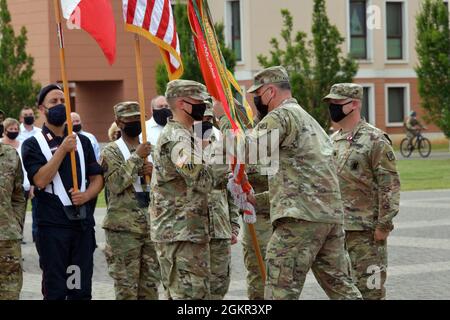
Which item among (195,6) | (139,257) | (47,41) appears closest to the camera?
(195,6)

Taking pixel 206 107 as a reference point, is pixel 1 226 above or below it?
below

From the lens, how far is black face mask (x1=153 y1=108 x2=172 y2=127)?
11.9 meters

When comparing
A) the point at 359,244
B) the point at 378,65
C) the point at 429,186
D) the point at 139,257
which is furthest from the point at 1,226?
the point at 378,65

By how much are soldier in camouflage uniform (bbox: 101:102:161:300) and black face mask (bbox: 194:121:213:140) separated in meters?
0.55

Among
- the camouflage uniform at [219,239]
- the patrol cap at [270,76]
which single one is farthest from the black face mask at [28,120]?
the patrol cap at [270,76]

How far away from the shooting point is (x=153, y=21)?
10367 mm

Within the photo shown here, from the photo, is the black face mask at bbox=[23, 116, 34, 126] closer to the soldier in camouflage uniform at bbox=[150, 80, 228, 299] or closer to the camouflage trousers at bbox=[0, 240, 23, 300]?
the camouflage trousers at bbox=[0, 240, 23, 300]

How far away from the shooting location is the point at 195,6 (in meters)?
9.31

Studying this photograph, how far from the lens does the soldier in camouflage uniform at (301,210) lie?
8148 mm

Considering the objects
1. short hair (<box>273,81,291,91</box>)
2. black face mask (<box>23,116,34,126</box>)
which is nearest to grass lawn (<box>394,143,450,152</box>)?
black face mask (<box>23,116,34,126</box>)

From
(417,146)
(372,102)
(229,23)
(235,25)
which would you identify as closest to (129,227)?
(417,146)

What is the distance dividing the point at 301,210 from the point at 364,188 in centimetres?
171

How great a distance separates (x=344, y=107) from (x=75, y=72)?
3903cm
